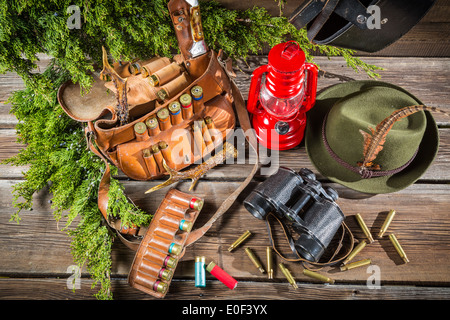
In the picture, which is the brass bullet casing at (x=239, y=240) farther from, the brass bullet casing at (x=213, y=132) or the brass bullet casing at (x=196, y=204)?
the brass bullet casing at (x=213, y=132)

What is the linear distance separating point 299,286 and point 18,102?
1626 millimetres

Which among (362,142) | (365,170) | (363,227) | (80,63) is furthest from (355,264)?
(80,63)

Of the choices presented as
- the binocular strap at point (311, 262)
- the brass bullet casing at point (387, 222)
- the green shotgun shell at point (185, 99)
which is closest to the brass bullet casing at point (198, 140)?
the green shotgun shell at point (185, 99)

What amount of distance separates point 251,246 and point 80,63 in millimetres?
1150

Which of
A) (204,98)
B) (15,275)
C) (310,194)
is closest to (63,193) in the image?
(15,275)

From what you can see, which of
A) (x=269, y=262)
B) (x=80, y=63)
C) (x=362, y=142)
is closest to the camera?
(x=362, y=142)

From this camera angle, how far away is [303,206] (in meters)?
1.54

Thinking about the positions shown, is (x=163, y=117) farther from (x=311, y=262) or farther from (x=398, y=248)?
(x=398, y=248)

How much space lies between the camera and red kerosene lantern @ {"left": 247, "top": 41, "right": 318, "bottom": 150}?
1.41 m

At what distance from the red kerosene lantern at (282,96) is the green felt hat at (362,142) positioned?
106 mm

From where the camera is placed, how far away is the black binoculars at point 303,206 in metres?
1.46

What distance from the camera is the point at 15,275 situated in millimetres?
1604

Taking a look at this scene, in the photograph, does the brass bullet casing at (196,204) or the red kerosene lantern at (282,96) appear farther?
the brass bullet casing at (196,204)

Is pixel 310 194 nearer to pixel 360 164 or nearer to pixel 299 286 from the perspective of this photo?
pixel 360 164
